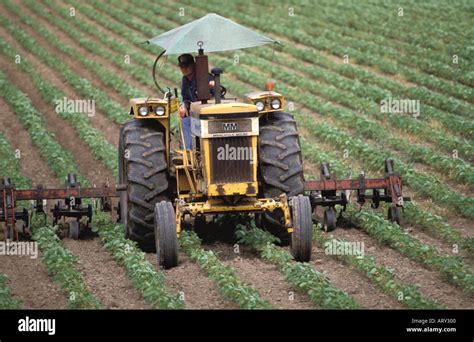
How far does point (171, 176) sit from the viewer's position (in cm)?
1228

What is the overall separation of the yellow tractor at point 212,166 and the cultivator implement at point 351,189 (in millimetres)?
805

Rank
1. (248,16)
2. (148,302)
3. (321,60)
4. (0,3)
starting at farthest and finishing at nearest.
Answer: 1. (0,3)
2. (248,16)
3. (321,60)
4. (148,302)

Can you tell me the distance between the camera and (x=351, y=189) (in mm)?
12859

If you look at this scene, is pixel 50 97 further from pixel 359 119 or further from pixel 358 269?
pixel 358 269

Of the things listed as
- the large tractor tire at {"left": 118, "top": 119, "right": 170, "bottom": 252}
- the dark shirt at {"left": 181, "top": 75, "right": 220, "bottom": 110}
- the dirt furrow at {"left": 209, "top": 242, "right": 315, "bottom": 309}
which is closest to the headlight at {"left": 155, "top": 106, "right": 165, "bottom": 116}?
the large tractor tire at {"left": 118, "top": 119, "right": 170, "bottom": 252}

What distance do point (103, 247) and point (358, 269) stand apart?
3355 mm

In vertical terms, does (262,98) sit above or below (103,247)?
above

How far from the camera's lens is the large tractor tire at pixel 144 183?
11.9 meters

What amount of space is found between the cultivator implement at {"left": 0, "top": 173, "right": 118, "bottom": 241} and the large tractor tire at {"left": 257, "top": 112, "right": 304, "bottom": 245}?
84.7 inches

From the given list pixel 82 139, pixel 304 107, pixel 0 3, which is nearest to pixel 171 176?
pixel 82 139

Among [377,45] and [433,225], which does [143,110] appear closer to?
[433,225]

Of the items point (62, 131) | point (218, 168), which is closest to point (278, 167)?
point (218, 168)

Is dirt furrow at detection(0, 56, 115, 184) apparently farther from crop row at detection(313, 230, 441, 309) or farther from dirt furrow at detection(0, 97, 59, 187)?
crop row at detection(313, 230, 441, 309)

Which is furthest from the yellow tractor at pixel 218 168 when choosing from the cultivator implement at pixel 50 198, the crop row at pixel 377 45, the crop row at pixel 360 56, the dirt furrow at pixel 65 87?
the crop row at pixel 377 45
